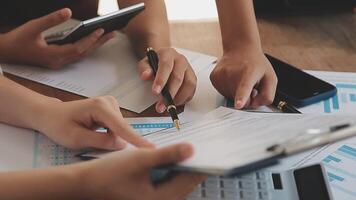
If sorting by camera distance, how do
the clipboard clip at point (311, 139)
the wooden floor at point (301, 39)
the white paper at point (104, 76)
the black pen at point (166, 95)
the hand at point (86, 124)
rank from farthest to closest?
1. the wooden floor at point (301, 39)
2. the white paper at point (104, 76)
3. the black pen at point (166, 95)
4. the hand at point (86, 124)
5. the clipboard clip at point (311, 139)

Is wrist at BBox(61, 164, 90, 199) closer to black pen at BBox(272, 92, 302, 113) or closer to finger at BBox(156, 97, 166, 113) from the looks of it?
finger at BBox(156, 97, 166, 113)

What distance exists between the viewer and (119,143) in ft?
2.12

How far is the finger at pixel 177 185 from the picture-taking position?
520 millimetres

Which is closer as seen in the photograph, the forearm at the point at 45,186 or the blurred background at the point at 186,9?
the forearm at the point at 45,186

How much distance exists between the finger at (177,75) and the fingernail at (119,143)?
0.63 ft

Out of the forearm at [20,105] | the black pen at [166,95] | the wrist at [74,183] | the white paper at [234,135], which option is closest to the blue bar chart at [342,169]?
the white paper at [234,135]

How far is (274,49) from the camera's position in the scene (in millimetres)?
992

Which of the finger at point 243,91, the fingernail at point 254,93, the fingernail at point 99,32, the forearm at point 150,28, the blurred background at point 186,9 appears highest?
the fingernail at point 99,32

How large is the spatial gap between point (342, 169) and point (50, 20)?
1.90 ft

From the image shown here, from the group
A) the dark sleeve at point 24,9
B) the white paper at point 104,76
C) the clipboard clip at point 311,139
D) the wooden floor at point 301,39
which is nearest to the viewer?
the clipboard clip at point 311,139

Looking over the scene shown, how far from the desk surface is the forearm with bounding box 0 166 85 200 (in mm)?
310

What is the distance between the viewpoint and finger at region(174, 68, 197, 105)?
83cm

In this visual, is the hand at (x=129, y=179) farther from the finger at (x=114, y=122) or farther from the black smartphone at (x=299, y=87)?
the black smartphone at (x=299, y=87)

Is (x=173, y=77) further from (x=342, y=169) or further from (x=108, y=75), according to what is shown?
(x=342, y=169)
